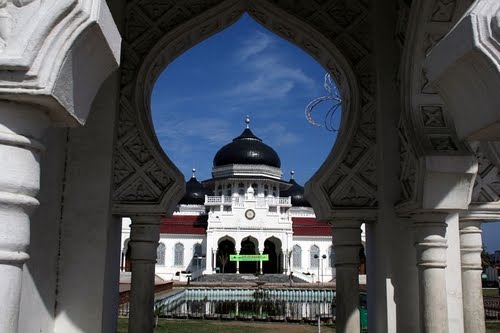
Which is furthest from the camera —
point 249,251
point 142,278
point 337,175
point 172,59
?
point 249,251

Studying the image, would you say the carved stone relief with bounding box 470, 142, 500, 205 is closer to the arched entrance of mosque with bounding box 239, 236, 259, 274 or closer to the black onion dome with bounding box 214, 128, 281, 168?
the arched entrance of mosque with bounding box 239, 236, 259, 274

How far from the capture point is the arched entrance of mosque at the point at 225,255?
4596 centimetres

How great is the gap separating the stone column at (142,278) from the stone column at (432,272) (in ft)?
7.42

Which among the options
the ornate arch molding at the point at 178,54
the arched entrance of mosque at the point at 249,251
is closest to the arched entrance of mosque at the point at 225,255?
the arched entrance of mosque at the point at 249,251

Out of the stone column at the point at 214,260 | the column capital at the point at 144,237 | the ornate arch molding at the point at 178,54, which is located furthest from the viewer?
the stone column at the point at 214,260

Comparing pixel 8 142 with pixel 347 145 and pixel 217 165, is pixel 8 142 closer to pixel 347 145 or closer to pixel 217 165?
pixel 347 145

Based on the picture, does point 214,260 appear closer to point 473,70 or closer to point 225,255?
point 225,255

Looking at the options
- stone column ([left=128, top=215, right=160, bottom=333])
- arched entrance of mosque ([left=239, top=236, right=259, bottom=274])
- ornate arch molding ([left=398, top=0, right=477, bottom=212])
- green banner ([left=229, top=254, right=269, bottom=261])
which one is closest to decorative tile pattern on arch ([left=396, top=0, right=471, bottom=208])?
ornate arch molding ([left=398, top=0, right=477, bottom=212])

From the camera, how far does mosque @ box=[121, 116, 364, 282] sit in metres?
45.2

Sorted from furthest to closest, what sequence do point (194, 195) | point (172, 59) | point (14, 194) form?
point (194, 195), point (172, 59), point (14, 194)

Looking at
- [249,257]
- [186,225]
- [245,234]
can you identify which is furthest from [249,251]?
[186,225]

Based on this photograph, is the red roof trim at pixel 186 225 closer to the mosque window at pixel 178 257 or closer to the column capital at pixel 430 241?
the mosque window at pixel 178 257

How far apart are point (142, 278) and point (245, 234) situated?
1603 inches

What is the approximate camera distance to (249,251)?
47625mm
